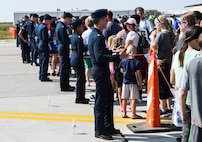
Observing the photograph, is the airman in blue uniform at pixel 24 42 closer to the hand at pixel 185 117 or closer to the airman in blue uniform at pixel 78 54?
the airman in blue uniform at pixel 78 54

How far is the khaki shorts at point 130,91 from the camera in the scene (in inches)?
280

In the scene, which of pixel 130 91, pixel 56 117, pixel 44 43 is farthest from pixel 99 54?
pixel 44 43

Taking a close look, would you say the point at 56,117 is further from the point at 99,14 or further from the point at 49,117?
the point at 99,14

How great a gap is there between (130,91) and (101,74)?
1233mm

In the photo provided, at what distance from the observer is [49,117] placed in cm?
768

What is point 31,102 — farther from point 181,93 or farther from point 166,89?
point 181,93

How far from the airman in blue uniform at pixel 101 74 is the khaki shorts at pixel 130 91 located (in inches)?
34.8

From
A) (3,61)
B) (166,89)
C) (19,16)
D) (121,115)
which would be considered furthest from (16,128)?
(19,16)

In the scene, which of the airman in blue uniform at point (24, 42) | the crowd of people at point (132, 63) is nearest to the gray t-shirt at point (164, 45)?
the crowd of people at point (132, 63)

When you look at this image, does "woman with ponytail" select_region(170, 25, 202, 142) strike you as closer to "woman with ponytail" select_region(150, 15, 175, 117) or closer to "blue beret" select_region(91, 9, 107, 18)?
"blue beret" select_region(91, 9, 107, 18)

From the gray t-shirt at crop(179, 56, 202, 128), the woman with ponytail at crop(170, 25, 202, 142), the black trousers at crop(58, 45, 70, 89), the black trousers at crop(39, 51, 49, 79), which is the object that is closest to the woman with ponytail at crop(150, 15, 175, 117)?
the woman with ponytail at crop(170, 25, 202, 142)

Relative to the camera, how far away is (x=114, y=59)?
5863 mm

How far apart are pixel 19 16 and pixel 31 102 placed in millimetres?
32662

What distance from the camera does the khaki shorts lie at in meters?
7.11
